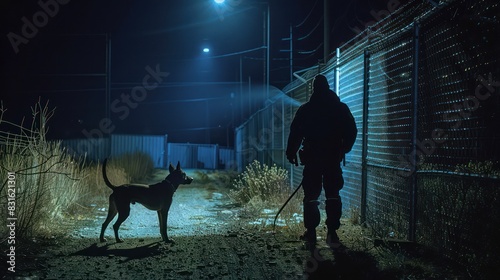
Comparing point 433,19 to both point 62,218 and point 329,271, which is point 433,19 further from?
point 62,218

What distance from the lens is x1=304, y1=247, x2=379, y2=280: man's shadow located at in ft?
14.2

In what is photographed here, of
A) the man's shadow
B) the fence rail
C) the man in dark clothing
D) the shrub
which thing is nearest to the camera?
the man's shadow

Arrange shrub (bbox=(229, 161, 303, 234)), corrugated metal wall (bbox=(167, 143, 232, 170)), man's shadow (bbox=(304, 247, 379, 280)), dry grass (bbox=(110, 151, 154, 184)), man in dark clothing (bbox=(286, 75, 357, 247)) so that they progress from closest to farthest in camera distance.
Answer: man's shadow (bbox=(304, 247, 379, 280))
man in dark clothing (bbox=(286, 75, 357, 247))
shrub (bbox=(229, 161, 303, 234))
dry grass (bbox=(110, 151, 154, 184))
corrugated metal wall (bbox=(167, 143, 232, 170))

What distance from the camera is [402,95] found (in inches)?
241

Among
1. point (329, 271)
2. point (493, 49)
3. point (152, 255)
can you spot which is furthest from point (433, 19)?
point (152, 255)

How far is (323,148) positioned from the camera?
5.61 m

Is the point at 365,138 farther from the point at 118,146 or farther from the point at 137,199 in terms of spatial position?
the point at 118,146

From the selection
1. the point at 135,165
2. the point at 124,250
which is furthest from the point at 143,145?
the point at 124,250

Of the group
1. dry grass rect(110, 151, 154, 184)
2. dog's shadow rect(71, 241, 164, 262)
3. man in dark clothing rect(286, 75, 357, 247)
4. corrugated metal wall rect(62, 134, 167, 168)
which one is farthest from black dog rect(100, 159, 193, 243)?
corrugated metal wall rect(62, 134, 167, 168)

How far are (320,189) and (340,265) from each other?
4.09ft

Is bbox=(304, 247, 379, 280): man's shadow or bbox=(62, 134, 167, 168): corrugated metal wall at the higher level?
bbox=(62, 134, 167, 168): corrugated metal wall

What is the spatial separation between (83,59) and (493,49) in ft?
91.7

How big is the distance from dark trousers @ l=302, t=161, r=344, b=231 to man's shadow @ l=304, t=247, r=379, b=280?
0.45 meters

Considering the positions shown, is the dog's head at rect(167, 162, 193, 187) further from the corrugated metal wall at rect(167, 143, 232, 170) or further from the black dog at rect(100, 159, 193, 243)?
the corrugated metal wall at rect(167, 143, 232, 170)
